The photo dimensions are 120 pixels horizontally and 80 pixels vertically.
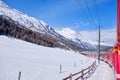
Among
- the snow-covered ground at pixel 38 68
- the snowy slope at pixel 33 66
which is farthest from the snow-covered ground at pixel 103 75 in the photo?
the snowy slope at pixel 33 66

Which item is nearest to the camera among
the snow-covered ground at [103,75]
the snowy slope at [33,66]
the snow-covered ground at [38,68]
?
the snow-covered ground at [103,75]

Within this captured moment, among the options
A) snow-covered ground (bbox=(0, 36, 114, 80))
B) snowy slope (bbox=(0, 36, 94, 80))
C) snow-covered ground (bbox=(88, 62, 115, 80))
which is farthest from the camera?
snowy slope (bbox=(0, 36, 94, 80))

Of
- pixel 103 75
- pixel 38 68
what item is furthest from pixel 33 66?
pixel 103 75

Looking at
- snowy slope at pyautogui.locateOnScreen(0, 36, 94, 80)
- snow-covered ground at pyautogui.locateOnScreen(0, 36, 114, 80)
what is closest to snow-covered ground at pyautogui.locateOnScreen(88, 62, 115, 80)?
snow-covered ground at pyautogui.locateOnScreen(0, 36, 114, 80)

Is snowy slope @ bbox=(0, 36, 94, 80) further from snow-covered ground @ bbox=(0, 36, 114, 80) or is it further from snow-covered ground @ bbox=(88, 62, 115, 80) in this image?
snow-covered ground @ bbox=(88, 62, 115, 80)

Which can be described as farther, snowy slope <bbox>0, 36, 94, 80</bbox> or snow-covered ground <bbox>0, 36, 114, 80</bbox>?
snowy slope <bbox>0, 36, 94, 80</bbox>

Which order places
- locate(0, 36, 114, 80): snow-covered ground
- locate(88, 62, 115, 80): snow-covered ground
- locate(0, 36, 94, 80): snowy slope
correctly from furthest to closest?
locate(0, 36, 94, 80): snowy slope < locate(0, 36, 114, 80): snow-covered ground < locate(88, 62, 115, 80): snow-covered ground

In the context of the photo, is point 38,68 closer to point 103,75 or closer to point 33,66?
point 33,66

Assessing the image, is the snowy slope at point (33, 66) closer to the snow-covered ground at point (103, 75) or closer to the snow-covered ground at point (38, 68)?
the snow-covered ground at point (38, 68)

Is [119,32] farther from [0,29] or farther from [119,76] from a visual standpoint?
[0,29]

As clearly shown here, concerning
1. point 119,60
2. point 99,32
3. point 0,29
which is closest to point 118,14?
point 119,60

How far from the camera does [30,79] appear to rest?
2698cm

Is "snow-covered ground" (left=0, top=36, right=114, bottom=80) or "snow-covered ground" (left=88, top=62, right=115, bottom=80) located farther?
"snow-covered ground" (left=0, top=36, right=114, bottom=80)

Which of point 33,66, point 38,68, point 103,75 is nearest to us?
point 103,75
